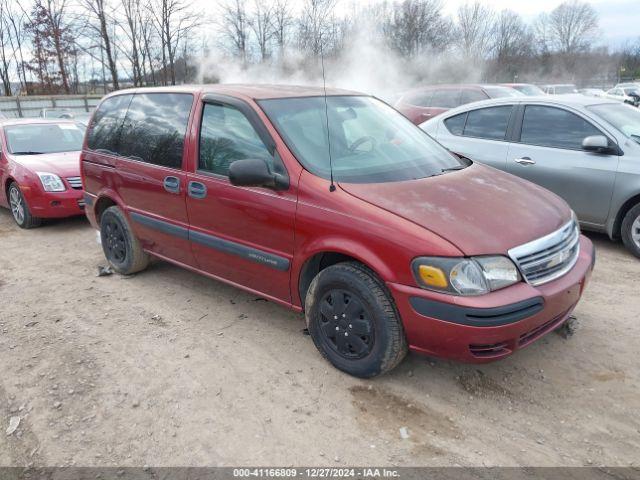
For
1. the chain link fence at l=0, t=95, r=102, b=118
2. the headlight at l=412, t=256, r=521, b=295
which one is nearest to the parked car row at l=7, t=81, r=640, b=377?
the headlight at l=412, t=256, r=521, b=295

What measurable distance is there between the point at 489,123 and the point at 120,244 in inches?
168

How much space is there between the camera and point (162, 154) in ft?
13.4

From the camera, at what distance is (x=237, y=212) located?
350 cm

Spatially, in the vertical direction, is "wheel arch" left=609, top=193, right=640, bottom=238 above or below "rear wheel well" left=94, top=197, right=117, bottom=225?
below

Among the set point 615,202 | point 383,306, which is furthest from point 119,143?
point 615,202

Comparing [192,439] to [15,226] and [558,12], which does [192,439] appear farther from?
[558,12]

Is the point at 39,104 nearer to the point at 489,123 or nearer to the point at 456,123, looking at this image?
the point at 456,123

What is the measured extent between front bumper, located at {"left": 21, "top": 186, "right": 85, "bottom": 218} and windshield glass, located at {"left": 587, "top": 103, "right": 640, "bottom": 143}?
6142 millimetres

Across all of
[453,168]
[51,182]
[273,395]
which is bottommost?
[273,395]

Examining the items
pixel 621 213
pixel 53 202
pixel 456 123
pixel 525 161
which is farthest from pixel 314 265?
pixel 53 202

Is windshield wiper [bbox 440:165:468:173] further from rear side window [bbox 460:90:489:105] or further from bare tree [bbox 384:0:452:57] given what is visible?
bare tree [bbox 384:0:452:57]

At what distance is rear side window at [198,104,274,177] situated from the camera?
11.3ft

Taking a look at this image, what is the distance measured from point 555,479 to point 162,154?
11.2 ft

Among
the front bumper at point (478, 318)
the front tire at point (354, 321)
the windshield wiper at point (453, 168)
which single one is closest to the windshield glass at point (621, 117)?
the windshield wiper at point (453, 168)
